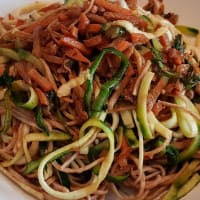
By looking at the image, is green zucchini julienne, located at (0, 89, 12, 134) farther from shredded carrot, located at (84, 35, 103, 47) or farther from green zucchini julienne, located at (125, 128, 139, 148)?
green zucchini julienne, located at (125, 128, 139, 148)

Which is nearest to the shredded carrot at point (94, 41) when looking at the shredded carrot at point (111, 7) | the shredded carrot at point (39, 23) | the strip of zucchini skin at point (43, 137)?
the shredded carrot at point (111, 7)

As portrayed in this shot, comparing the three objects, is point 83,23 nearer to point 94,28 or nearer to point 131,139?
point 94,28

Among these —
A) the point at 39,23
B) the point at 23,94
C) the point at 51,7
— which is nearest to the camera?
the point at 23,94

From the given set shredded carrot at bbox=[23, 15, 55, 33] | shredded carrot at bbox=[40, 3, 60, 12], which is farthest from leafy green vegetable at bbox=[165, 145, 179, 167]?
shredded carrot at bbox=[40, 3, 60, 12]

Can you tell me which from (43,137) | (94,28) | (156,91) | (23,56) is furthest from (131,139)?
(23,56)

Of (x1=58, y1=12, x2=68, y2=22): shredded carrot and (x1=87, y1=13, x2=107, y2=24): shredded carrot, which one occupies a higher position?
(x1=87, y1=13, x2=107, y2=24): shredded carrot

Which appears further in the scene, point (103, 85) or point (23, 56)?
point (23, 56)
